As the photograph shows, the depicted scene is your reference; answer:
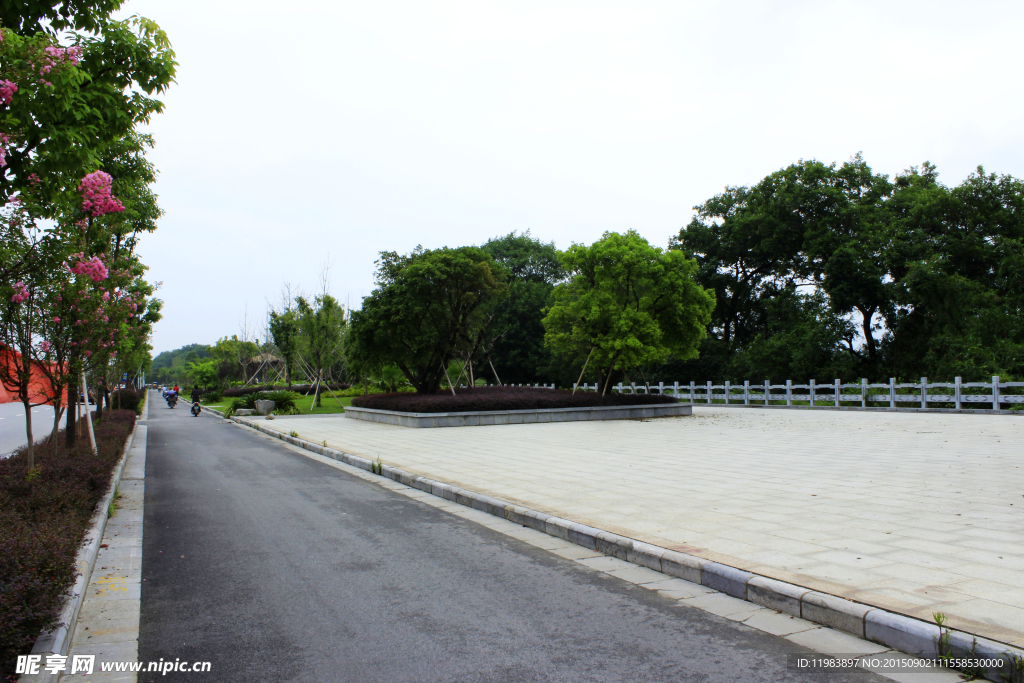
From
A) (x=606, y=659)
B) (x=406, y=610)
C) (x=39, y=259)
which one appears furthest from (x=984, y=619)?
(x=39, y=259)

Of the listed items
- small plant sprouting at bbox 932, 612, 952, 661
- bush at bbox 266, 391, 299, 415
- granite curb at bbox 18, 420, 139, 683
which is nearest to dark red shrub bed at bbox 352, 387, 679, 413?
bush at bbox 266, 391, 299, 415

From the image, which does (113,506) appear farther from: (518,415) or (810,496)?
(518,415)

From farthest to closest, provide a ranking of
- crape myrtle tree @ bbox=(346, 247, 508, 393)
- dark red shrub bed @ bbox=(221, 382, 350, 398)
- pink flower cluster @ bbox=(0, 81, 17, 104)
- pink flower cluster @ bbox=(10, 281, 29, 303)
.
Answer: dark red shrub bed @ bbox=(221, 382, 350, 398)
crape myrtle tree @ bbox=(346, 247, 508, 393)
pink flower cluster @ bbox=(10, 281, 29, 303)
pink flower cluster @ bbox=(0, 81, 17, 104)

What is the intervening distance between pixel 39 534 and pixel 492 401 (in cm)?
1839

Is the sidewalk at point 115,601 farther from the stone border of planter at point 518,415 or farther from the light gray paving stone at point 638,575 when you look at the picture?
the stone border of planter at point 518,415

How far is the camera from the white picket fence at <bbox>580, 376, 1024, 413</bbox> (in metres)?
23.6

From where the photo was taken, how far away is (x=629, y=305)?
26.0 meters

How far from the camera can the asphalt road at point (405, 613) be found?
3555mm

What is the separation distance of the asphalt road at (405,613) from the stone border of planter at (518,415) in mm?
13678

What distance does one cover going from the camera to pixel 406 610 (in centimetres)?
445

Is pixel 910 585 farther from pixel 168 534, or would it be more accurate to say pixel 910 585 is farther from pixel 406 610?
pixel 168 534

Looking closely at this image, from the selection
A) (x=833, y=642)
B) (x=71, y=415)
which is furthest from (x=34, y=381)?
(x=833, y=642)

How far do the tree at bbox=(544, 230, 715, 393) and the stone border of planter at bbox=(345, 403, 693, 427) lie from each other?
1.84 metres

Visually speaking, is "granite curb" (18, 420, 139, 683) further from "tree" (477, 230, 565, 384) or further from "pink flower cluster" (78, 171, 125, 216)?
"tree" (477, 230, 565, 384)
